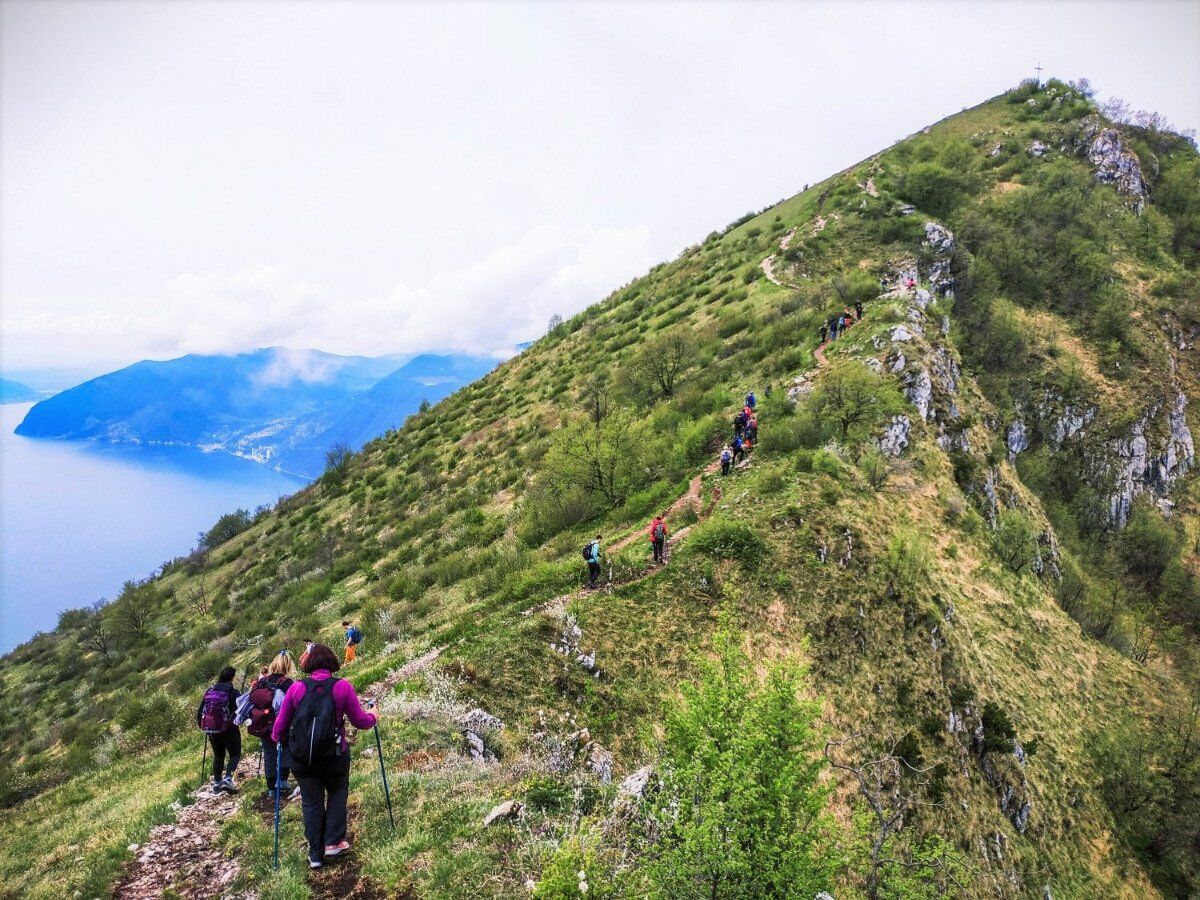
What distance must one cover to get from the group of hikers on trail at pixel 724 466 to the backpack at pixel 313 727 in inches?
408

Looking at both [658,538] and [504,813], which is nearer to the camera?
[504,813]

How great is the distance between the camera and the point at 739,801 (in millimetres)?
6234

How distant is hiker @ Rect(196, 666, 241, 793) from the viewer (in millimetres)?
8930

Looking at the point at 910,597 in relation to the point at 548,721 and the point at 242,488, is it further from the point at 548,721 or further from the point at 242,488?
the point at 242,488

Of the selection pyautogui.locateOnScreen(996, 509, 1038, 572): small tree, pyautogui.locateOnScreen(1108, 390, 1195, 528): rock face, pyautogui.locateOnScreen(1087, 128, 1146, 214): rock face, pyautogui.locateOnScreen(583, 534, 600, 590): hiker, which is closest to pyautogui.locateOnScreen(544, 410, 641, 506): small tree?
pyautogui.locateOnScreen(583, 534, 600, 590): hiker

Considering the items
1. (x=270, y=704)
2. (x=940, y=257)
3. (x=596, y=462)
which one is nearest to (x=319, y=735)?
(x=270, y=704)

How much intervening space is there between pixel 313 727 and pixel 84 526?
156 meters

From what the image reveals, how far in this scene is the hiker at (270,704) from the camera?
8.23 m

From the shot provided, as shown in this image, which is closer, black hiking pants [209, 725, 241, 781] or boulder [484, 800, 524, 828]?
boulder [484, 800, 524, 828]

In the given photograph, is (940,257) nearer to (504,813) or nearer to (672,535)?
(672,535)

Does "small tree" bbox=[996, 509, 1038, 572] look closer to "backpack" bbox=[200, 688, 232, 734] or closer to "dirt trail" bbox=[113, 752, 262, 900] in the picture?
"backpack" bbox=[200, 688, 232, 734]

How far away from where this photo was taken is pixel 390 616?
1894 centimetres

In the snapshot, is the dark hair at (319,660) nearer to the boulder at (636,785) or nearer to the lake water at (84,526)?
the boulder at (636,785)

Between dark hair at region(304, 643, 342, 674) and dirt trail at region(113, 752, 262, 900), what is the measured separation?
2711mm
